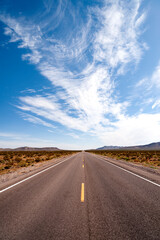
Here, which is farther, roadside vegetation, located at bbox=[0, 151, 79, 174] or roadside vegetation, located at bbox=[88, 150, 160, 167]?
roadside vegetation, located at bbox=[88, 150, 160, 167]

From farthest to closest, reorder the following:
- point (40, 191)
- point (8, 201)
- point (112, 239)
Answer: point (40, 191), point (8, 201), point (112, 239)

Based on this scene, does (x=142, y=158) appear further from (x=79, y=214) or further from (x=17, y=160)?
(x=79, y=214)

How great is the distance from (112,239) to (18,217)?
2.62 m

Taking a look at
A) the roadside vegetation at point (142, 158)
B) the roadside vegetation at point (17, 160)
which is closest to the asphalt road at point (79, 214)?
the roadside vegetation at point (17, 160)

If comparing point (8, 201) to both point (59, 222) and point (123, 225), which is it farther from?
point (123, 225)

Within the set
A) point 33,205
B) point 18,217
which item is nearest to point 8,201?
point 33,205

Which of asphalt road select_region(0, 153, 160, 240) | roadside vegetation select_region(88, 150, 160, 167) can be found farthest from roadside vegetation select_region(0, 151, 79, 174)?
roadside vegetation select_region(88, 150, 160, 167)

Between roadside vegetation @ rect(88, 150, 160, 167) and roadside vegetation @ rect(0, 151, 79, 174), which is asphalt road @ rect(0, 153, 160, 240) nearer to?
roadside vegetation @ rect(0, 151, 79, 174)

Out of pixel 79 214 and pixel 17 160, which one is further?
pixel 17 160

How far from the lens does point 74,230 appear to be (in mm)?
3061

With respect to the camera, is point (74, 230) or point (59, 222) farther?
point (59, 222)

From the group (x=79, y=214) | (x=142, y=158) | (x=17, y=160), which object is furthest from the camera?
(x=142, y=158)

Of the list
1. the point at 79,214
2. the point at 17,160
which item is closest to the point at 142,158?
the point at 17,160

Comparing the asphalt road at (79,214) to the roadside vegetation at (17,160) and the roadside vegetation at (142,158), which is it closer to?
the roadside vegetation at (17,160)
